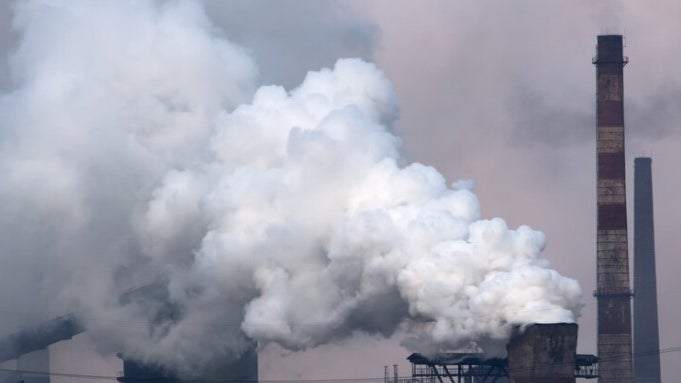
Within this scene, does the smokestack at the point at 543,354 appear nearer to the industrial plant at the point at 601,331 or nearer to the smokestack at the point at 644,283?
the industrial plant at the point at 601,331

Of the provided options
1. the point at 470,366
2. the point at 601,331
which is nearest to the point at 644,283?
the point at 601,331

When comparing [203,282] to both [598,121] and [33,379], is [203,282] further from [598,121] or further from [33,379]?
[598,121]

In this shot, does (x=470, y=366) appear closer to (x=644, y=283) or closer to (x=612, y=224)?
(x=612, y=224)

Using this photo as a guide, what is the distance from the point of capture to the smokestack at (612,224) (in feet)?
330

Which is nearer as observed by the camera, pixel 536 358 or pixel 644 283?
pixel 536 358

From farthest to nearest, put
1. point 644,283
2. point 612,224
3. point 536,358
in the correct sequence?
point 644,283 < point 612,224 < point 536,358

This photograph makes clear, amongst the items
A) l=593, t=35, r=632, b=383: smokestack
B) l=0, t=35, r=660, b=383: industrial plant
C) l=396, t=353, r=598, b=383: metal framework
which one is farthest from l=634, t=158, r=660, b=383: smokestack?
l=396, t=353, r=598, b=383: metal framework

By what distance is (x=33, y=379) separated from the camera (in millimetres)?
96125

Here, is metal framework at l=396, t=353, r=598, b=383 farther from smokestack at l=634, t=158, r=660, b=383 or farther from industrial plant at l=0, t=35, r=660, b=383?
smokestack at l=634, t=158, r=660, b=383

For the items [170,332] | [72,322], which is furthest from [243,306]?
[72,322]

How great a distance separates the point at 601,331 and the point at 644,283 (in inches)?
1041

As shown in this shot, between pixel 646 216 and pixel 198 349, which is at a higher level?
pixel 646 216

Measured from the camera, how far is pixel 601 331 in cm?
10388

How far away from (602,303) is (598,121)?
1134 centimetres
